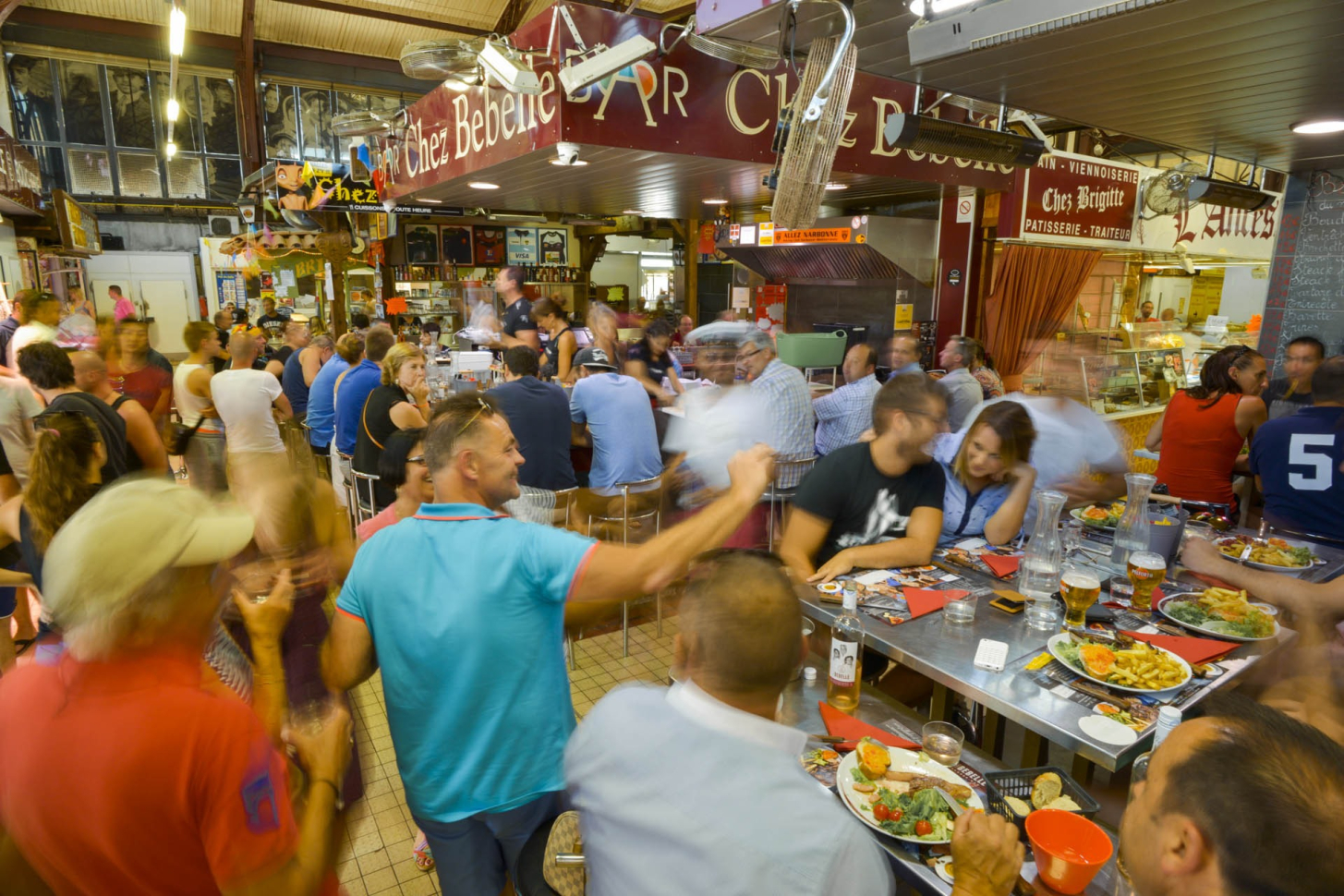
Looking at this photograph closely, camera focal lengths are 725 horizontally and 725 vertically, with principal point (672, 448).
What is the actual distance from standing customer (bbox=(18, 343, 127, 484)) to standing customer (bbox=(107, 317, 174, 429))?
1.72m

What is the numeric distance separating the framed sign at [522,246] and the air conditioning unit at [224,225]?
523 centimetres

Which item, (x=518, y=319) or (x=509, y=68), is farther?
(x=518, y=319)

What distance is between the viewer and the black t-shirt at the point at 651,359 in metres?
6.35

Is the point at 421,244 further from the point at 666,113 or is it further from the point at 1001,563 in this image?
the point at 1001,563

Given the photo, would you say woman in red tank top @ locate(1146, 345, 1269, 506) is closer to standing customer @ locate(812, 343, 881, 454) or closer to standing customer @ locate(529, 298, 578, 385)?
standing customer @ locate(812, 343, 881, 454)

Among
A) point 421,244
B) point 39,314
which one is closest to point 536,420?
point 39,314

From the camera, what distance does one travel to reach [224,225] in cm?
1393

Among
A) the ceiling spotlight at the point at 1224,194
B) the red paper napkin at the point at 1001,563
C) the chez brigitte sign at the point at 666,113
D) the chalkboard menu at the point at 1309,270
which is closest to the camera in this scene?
the red paper napkin at the point at 1001,563

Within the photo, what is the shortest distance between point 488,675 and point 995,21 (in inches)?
116

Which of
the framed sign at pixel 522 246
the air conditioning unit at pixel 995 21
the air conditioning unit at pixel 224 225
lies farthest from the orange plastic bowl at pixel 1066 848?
the air conditioning unit at pixel 224 225

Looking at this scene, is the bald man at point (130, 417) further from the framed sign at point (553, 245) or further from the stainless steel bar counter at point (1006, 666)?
the framed sign at point (553, 245)

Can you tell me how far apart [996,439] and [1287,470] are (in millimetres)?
1800

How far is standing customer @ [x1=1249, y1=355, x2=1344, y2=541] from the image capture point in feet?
11.1

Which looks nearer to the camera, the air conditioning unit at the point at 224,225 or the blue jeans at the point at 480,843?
the blue jeans at the point at 480,843
